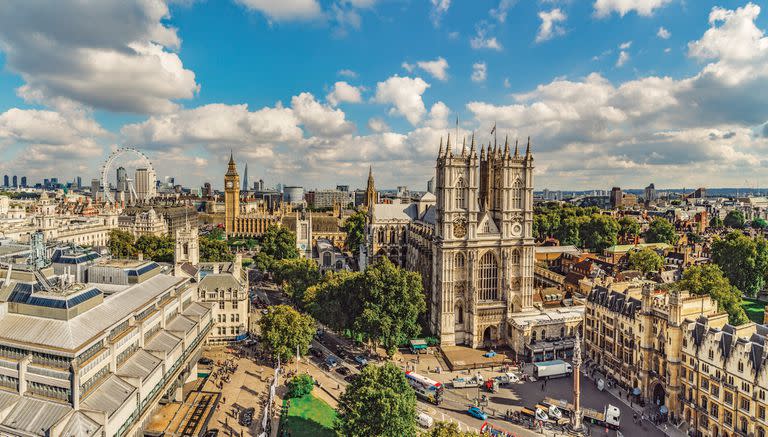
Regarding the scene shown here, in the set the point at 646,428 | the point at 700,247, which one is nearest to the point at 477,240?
the point at 646,428

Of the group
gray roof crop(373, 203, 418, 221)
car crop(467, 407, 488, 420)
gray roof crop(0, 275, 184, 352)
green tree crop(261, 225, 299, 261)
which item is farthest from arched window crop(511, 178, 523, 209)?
green tree crop(261, 225, 299, 261)

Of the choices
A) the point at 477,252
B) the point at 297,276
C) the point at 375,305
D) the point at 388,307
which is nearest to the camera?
the point at 375,305

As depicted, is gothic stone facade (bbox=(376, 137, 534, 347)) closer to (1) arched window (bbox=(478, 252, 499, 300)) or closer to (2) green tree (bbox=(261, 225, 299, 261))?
(1) arched window (bbox=(478, 252, 499, 300))

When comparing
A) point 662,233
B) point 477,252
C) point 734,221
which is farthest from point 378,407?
point 734,221

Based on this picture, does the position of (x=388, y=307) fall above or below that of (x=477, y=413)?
above

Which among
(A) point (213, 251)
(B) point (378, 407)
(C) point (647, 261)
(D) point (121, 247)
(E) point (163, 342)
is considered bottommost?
(B) point (378, 407)

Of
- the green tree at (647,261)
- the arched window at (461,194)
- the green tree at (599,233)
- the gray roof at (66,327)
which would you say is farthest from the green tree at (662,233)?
the gray roof at (66,327)

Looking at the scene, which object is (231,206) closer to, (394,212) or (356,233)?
(356,233)

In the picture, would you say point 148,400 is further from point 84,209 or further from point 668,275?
point 84,209
